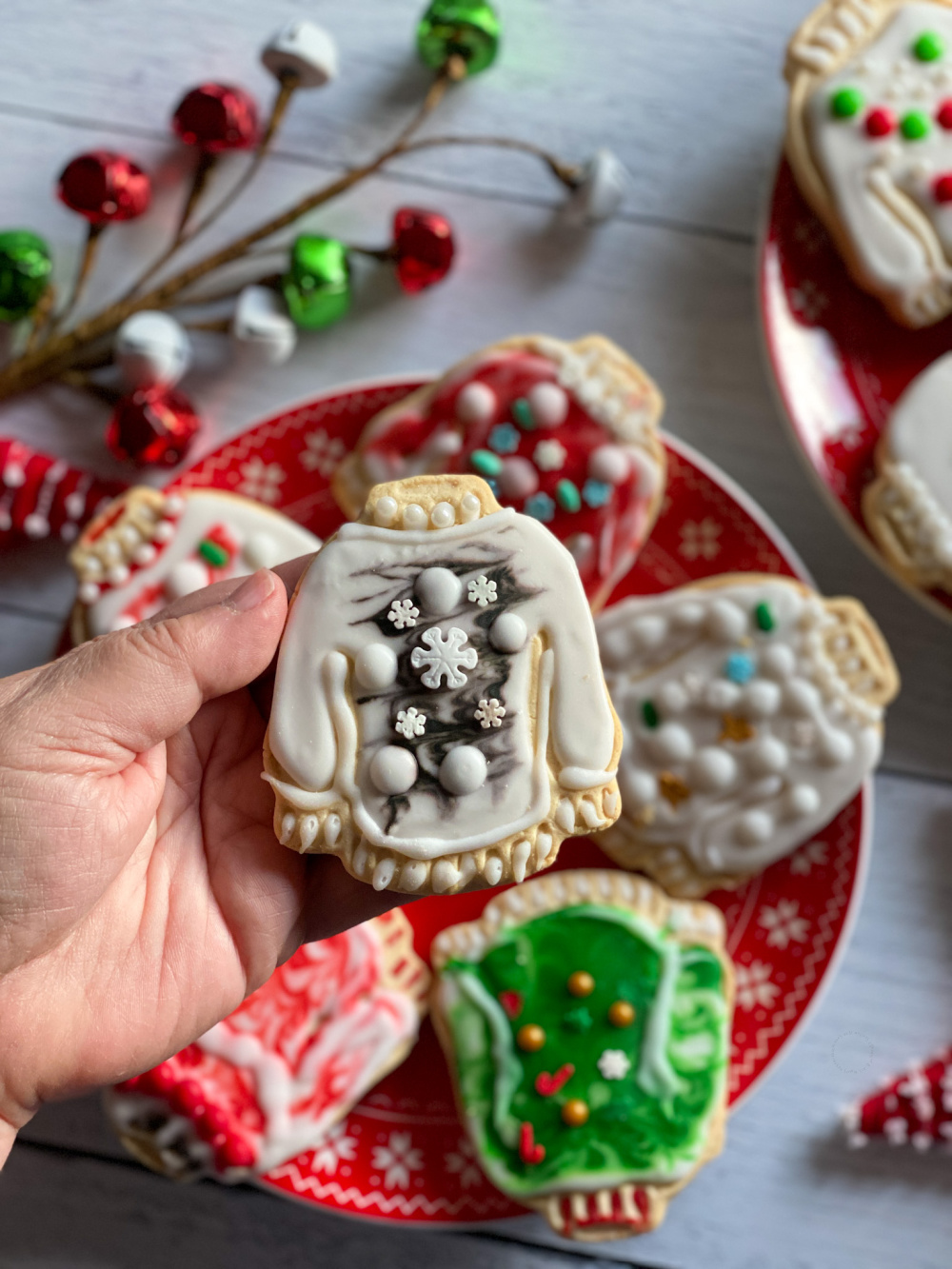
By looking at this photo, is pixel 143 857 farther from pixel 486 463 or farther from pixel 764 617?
pixel 764 617

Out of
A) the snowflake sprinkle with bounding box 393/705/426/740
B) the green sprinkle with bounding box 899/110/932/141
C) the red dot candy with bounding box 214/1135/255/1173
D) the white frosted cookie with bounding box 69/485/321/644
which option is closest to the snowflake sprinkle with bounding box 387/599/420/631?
Result: the snowflake sprinkle with bounding box 393/705/426/740

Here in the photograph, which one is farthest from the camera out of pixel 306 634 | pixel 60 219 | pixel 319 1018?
pixel 60 219

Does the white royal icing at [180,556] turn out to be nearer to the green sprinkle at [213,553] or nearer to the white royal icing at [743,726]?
the green sprinkle at [213,553]

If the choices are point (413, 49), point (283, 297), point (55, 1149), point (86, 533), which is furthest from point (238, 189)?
point (55, 1149)

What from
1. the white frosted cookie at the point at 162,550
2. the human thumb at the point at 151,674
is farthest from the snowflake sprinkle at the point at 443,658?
the white frosted cookie at the point at 162,550

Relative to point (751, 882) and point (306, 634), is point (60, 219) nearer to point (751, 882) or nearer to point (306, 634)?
point (306, 634)
